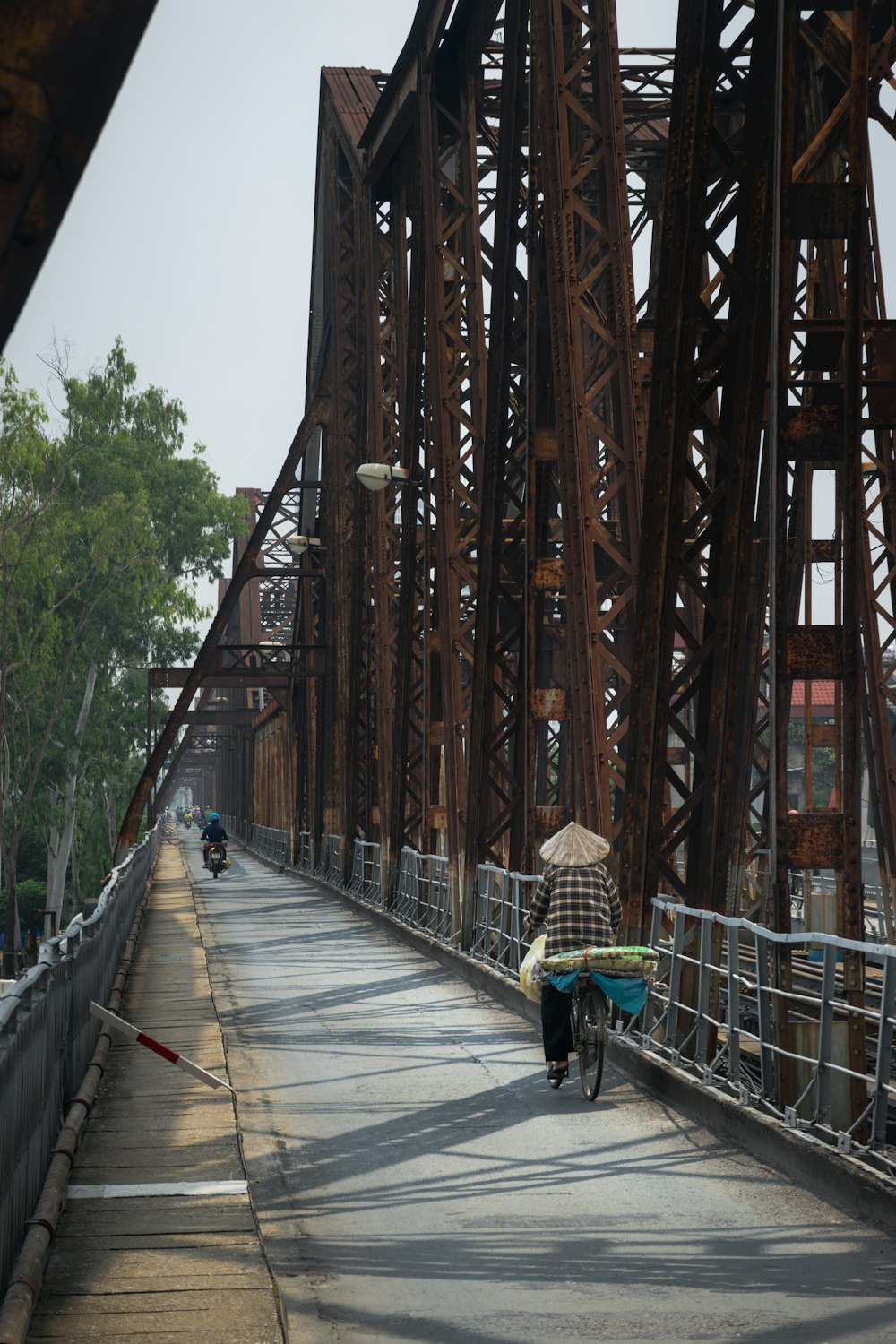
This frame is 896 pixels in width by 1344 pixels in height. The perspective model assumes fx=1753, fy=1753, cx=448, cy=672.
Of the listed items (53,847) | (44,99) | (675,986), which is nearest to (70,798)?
(53,847)

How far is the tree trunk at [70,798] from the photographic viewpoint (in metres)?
52.3

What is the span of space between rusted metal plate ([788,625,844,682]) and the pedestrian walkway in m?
3.57

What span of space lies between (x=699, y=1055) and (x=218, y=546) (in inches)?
1986

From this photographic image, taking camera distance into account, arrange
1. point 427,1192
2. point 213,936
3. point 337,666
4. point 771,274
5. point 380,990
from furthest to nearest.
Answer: point 337,666 < point 213,936 < point 380,990 < point 771,274 < point 427,1192

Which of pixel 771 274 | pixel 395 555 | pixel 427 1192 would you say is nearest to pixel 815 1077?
pixel 427 1192

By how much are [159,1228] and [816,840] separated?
3.79 m

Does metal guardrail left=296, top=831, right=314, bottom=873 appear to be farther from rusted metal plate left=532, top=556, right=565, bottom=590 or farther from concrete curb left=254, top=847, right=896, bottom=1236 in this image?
concrete curb left=254, top=847, right=896, bottom=1236

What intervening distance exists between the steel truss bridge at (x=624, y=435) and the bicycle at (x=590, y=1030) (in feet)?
2.84

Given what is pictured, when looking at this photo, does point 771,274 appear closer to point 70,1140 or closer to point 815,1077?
point 815,1077

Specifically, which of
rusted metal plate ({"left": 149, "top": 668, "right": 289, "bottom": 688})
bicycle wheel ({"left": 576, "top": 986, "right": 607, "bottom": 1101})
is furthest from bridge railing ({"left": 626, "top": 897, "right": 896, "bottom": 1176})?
rusted metal plate ({"left": 149, "top": 668, "right": 289, "bottom": 688})

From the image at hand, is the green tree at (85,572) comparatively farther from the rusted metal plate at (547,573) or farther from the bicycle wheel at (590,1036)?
the bicycle wheel at (590,1036)

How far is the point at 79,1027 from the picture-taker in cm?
1052

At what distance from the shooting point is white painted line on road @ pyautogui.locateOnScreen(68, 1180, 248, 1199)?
7.20m

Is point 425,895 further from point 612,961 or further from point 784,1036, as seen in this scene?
point 784,1036
